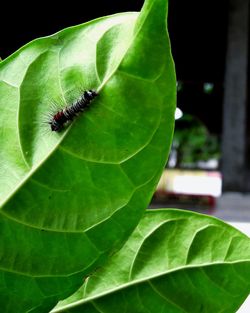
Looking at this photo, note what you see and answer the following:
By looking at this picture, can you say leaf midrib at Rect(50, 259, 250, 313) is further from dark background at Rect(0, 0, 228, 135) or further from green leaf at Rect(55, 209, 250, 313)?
dark background at Rect(0, 0, 228, 135)

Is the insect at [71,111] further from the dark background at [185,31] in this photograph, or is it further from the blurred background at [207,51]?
the dark background at [185,31]

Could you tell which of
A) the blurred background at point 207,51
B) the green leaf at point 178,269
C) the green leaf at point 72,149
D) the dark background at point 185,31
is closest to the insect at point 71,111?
the green leaf at point 72,149

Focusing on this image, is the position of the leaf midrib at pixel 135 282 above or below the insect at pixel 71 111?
below

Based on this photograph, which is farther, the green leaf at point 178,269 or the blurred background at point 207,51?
the blurred background at point 207,51

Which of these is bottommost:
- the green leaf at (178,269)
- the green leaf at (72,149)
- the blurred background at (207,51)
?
the blurred background at (207,51)

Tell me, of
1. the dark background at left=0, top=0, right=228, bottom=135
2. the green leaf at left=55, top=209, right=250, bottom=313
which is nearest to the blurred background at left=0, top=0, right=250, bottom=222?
the dark background at left=0, top=0, right=228, bottom=135

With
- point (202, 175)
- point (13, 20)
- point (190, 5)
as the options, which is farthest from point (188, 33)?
point (202, 175)
